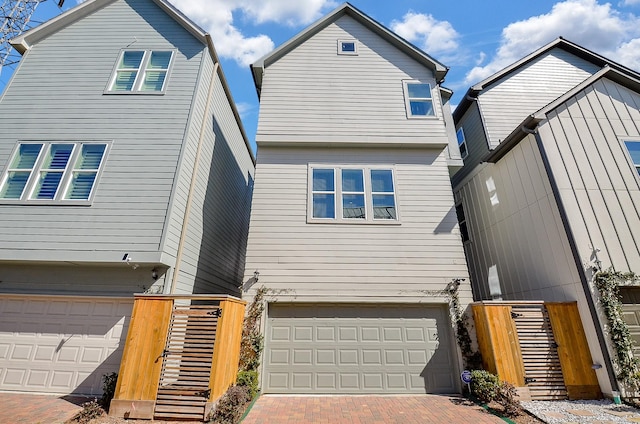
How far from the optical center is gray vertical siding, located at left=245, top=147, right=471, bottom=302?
7.57m

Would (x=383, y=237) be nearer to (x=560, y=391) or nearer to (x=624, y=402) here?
(x=560, y=391)

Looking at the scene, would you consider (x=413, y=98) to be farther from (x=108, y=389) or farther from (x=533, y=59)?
(x=108, y=389)

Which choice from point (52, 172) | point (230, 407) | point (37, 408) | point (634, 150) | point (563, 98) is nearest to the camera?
point (230, 407)

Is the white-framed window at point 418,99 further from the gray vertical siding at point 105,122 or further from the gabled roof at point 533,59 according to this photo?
the gray vertical siding at point 105,122

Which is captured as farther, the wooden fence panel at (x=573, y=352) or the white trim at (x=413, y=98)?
the white trim at (x=413, y=98)

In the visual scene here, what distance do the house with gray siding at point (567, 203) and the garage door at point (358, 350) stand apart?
2090mm

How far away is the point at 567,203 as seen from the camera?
23.7ft

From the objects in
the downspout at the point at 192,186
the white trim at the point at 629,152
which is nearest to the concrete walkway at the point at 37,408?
the downspout at the point at 192,186

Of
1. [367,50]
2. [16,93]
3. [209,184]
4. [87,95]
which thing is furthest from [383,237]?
[16,93]

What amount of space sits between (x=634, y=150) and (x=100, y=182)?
47.8 feet

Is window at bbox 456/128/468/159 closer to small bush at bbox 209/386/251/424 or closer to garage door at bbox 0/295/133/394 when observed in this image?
small bush at bbox 209/386/251/424

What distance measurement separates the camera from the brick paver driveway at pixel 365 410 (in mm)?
5383

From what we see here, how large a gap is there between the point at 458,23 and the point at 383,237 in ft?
26.0

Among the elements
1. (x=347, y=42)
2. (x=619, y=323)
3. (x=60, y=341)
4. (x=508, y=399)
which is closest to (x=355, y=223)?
(x=508, y=399)
